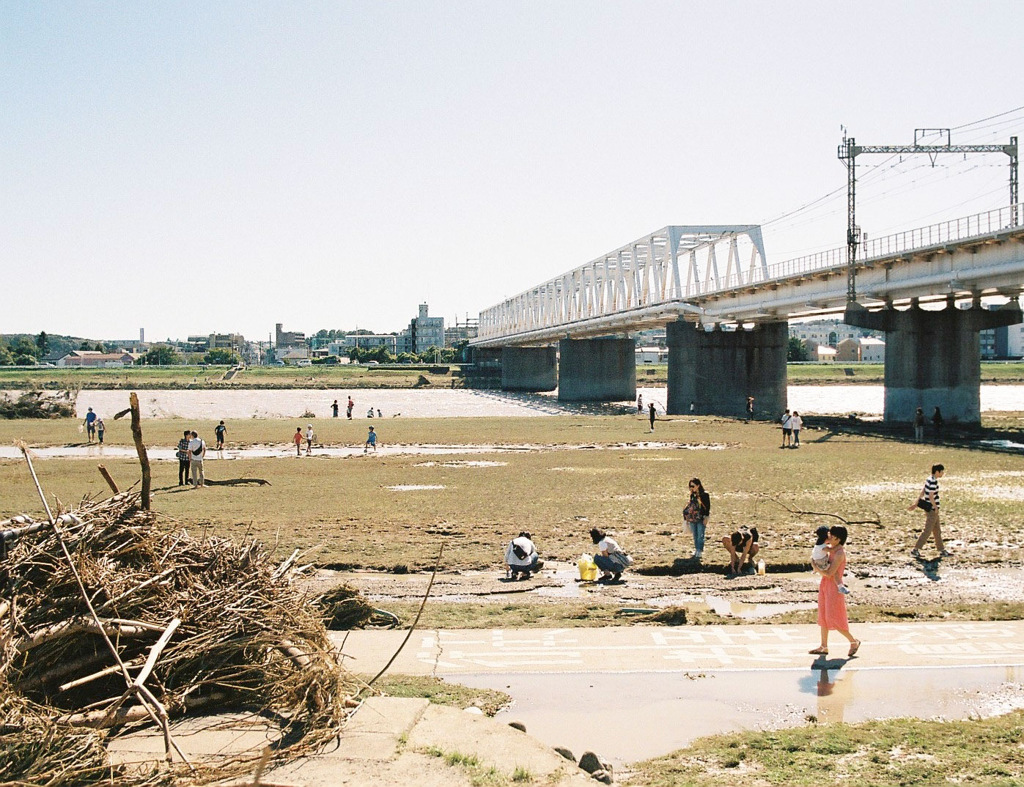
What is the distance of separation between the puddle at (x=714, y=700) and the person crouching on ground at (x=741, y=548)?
4.97 meters

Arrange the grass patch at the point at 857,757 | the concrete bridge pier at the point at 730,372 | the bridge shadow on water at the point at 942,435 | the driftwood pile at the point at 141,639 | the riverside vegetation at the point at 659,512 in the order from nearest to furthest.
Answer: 1. the grass patch at the point at 857,757
2. the driftwood pile at the point at 141,639
3. the riverside vegetation at the point at 659,512
4. the bridge shadow on water at the point at 942,435
5. the concrete bridge pier at the point at 730,372

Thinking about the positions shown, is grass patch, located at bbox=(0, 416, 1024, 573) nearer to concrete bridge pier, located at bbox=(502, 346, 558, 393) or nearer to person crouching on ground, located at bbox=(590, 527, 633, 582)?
person crouching on ground, located at bbox=(590, 527, 633, 582)

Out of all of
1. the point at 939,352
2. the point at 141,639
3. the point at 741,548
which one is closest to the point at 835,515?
the point at 741,548

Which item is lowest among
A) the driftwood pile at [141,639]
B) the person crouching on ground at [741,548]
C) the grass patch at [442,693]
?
the grass patch at [442,693]

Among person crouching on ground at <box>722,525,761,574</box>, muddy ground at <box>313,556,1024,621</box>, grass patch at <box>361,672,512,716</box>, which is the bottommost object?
muddy ground at <box>313,556,1024,621</box>

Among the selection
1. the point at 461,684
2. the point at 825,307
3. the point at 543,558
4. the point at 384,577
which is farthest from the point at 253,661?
the point at 825,307

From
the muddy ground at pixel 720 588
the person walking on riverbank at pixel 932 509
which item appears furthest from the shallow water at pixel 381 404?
the muddy ground at pixel 720 588

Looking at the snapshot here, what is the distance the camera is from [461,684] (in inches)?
355

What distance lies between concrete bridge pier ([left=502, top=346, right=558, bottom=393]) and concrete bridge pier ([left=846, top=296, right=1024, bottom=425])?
77297mm

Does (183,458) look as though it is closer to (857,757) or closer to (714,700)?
(714,700)

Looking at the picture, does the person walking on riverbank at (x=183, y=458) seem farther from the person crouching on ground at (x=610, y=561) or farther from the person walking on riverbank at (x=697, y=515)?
the person walking on riverbank at (x=697, y=515)

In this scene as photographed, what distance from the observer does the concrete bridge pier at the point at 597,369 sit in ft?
305

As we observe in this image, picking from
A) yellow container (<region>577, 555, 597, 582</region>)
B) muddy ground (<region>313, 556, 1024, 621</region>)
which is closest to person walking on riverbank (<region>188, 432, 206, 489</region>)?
muddy ground (<region>313, 556, 1024, 621</region>)

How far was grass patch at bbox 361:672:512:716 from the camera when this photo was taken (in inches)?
327
